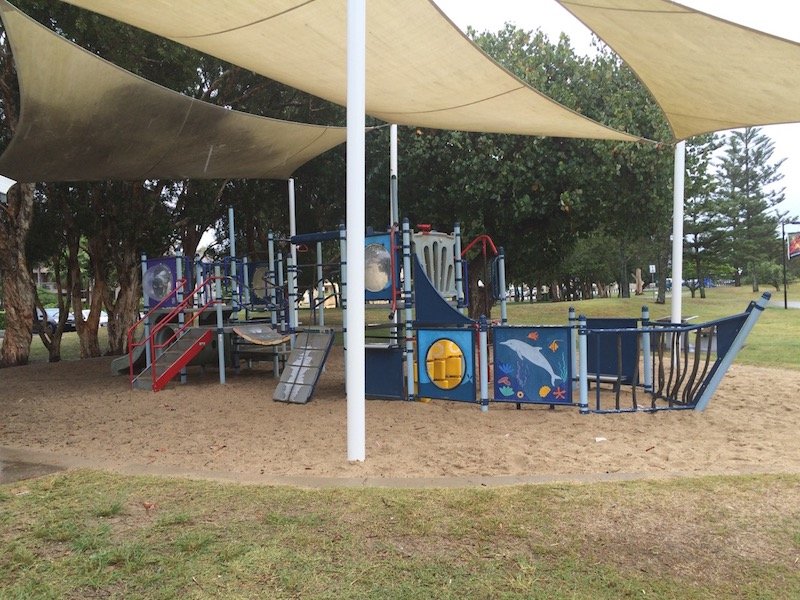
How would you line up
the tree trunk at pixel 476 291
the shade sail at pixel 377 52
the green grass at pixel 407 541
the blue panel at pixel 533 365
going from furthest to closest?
the tree trunk at pixel 476 291 → the blue panel at pixel 533 365 → the shade sail at pixel 377 52 → the green grass at pixel 407 541

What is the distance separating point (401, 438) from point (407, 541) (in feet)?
9.34

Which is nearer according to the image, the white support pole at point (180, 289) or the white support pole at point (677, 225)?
the white support pole at point (677, 225)

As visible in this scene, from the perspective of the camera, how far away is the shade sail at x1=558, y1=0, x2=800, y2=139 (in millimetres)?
5699

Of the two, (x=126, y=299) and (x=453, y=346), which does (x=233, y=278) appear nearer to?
(x=453, y=346)

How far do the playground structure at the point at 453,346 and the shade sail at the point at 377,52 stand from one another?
1.83 meters

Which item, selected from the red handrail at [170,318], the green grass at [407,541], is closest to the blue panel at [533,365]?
the green grass at [407,541]

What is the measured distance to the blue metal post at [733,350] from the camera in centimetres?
668

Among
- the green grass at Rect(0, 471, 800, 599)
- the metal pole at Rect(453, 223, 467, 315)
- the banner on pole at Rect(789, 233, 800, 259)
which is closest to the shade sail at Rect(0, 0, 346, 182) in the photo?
the metal pole at Rect(453, 223, 467, 315)

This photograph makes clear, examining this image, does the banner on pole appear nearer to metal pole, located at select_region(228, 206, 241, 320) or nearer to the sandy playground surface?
the sandy playground surface

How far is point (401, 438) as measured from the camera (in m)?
6.35

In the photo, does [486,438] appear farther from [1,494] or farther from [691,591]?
[1,494]

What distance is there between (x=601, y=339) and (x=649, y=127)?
7198mm

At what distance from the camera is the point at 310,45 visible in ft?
23.1

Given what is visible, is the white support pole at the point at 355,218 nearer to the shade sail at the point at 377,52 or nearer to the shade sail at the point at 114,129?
the shade sail at the point at 377,52
